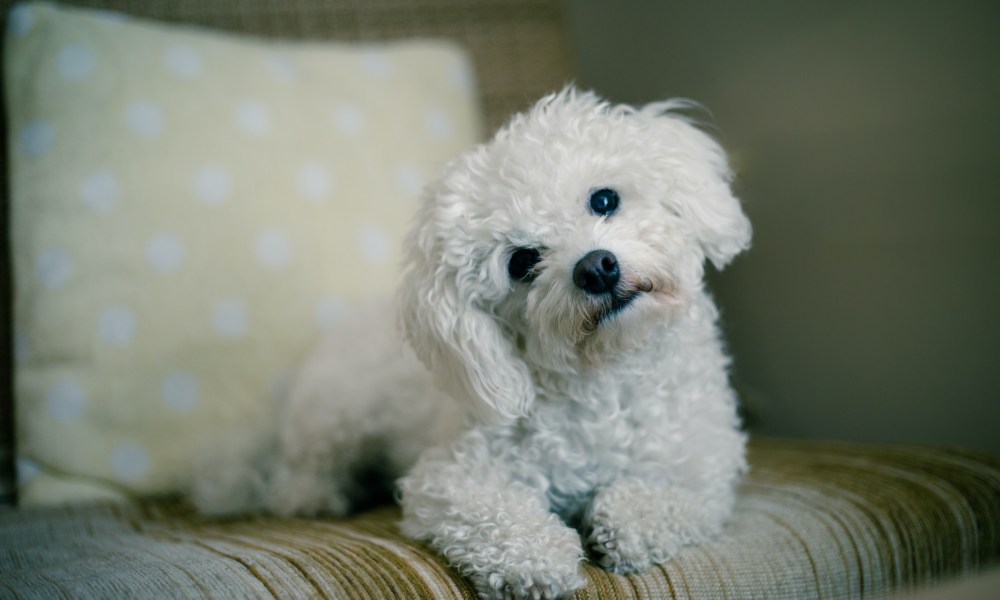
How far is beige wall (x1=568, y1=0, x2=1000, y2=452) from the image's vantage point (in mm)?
1056

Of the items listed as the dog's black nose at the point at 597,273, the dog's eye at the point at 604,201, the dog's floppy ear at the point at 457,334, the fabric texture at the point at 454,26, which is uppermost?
the fabric texture at the point at 454,26

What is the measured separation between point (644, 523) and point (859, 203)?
0.67 metres

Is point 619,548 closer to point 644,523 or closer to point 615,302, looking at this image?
point 644,523

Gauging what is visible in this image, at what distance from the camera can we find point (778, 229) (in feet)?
4.36

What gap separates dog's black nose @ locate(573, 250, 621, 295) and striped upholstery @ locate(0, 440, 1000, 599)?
0.32 meters

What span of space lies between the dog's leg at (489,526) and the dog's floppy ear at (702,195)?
1.29ft

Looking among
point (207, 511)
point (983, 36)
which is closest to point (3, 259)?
point (207, 511)

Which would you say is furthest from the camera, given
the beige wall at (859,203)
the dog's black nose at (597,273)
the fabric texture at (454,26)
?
the fabric texture at (454,26)

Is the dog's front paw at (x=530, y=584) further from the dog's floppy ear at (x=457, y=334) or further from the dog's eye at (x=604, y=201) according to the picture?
the dog's eye at (x=604, y=201)

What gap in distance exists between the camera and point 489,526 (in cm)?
84

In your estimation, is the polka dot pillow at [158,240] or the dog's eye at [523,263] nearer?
the dog's eye at [523,263]

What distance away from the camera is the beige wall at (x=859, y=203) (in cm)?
106

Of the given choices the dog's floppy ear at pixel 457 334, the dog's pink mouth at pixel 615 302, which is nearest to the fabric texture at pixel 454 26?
the dog's floppy ear at pixel 457 334

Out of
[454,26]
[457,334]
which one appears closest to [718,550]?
[457,334]
